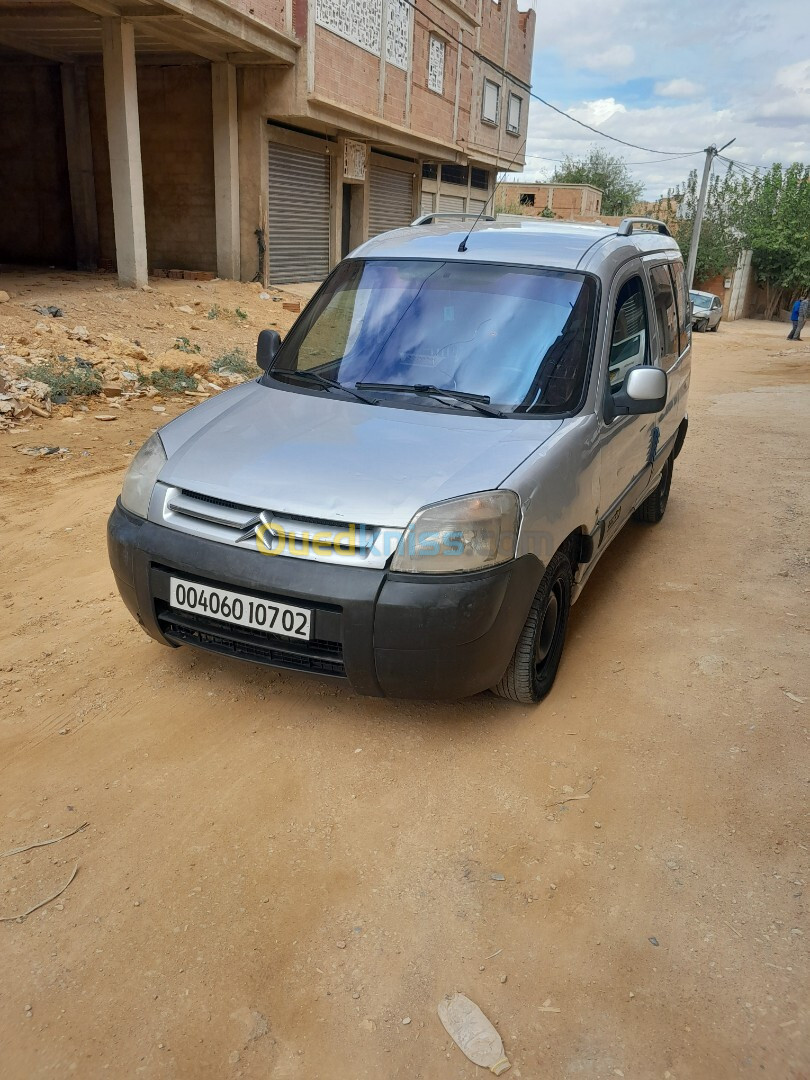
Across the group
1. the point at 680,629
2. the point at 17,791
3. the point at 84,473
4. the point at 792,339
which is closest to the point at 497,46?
the point at 792,339

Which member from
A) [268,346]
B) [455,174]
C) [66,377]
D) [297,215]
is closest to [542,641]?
[268,346]

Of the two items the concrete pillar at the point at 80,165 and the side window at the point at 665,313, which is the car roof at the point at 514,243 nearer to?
the side window at the point at 665,313

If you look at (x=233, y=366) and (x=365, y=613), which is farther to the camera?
(x=233, y=366)

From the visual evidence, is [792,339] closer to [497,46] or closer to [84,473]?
[497,46]

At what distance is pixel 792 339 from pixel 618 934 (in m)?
27.5

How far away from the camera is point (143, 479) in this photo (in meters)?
3.06

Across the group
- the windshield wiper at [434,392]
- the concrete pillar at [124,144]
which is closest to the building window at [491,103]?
the concrete pillar at [124,144]

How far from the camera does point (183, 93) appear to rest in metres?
15.8

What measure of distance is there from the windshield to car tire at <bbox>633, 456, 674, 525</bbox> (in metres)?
2.32

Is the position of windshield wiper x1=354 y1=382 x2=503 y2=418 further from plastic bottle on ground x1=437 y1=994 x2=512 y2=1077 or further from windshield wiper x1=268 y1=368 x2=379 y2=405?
plastic bottle on ground x1=437 y1=994 x2=512 y2=1077

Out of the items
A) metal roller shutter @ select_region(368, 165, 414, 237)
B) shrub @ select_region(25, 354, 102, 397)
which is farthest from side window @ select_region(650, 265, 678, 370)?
metal roller shutter @ select_region(368, 165, 414, 237)

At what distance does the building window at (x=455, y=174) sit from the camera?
2602 centimetres

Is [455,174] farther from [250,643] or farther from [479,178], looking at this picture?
[250,643]

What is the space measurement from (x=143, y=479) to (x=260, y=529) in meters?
0.65
